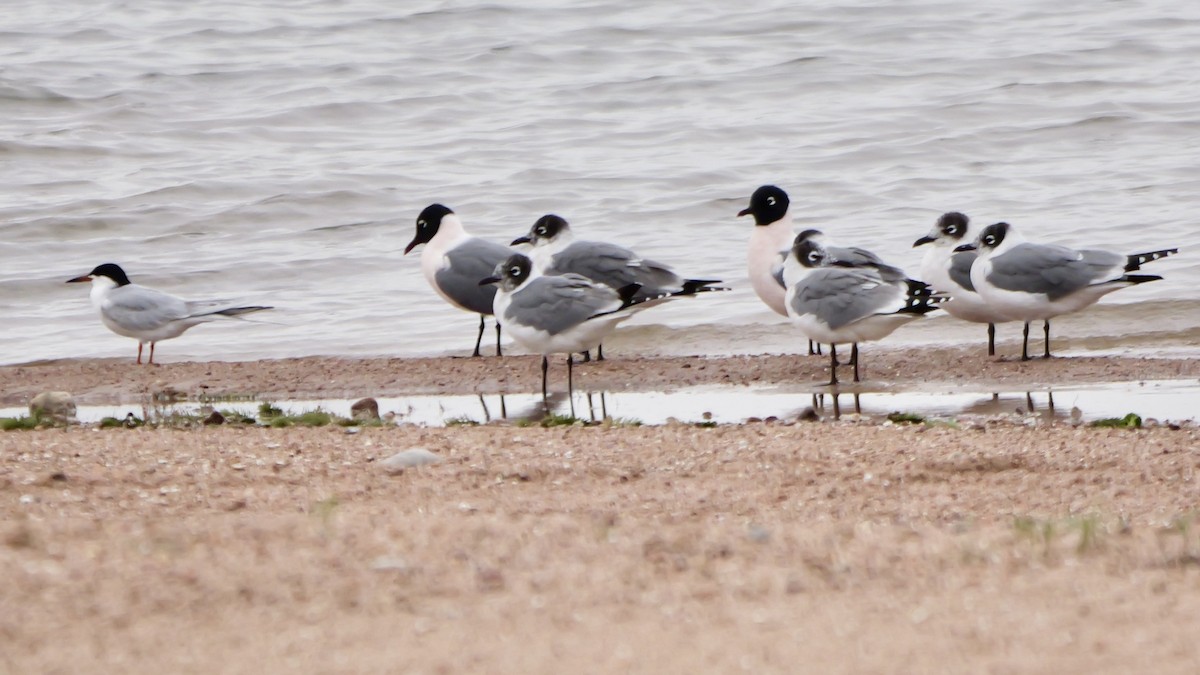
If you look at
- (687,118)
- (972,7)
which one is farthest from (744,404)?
(972,7)

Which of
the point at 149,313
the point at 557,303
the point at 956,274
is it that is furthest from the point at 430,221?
the point at 956,274

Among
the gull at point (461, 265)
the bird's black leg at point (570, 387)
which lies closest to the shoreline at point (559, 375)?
the bird's black leg at point (570, 387)

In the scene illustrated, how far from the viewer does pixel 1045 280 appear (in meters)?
11.3

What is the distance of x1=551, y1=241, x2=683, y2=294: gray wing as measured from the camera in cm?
1209

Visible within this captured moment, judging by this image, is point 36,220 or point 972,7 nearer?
point 36,220

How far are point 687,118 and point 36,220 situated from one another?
28.2 feet

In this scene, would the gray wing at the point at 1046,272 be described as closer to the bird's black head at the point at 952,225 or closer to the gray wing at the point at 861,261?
the gray wing at the point at 861,261

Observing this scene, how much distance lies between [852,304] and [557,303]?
1.90 meters

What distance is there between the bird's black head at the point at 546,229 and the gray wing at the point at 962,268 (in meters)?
2.98

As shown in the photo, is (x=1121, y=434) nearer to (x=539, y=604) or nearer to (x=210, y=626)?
(x=539, y=604)

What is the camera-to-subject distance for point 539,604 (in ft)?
14.2

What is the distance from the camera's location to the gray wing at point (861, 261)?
11.5 meters

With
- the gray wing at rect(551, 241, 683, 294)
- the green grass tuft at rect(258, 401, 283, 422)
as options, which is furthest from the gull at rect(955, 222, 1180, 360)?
the green grass tuft at rect(258, 401, 283, 422)

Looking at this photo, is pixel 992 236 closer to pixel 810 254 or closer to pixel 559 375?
pixel 810 254
